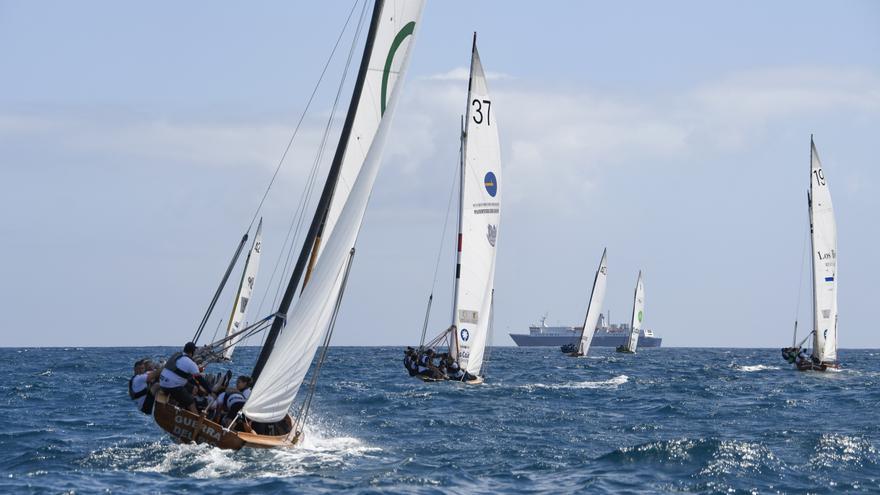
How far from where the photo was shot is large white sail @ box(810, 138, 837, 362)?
167ft

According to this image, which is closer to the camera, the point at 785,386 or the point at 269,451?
the point at 269,451

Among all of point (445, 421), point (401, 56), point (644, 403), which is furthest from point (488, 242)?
point (401, 56)

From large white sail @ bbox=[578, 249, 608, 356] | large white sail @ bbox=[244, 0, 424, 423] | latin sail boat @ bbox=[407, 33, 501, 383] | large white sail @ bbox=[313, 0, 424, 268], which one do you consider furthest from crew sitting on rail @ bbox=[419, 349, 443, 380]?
large white sail @ bbox=[578, 249, 608, 356]

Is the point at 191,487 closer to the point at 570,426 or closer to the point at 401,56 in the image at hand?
the point at 401,56

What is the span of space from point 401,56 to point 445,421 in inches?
329

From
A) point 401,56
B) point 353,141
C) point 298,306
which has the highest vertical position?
point 401,56

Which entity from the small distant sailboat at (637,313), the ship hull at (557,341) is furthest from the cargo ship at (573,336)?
the small distant sailboat at (637,313)

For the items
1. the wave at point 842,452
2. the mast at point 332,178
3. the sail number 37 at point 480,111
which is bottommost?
the wave at point 842,452

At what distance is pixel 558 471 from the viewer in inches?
663

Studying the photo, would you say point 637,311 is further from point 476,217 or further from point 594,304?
point 476,217

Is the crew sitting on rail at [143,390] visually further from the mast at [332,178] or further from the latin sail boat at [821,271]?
the latin sail boat at [821,271]

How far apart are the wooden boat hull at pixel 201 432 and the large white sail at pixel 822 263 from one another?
3875cm

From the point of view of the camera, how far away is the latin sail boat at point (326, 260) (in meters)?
17.2

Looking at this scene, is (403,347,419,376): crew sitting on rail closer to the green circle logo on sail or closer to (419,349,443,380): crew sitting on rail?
(419,349,443,380): crew sitting on rail
